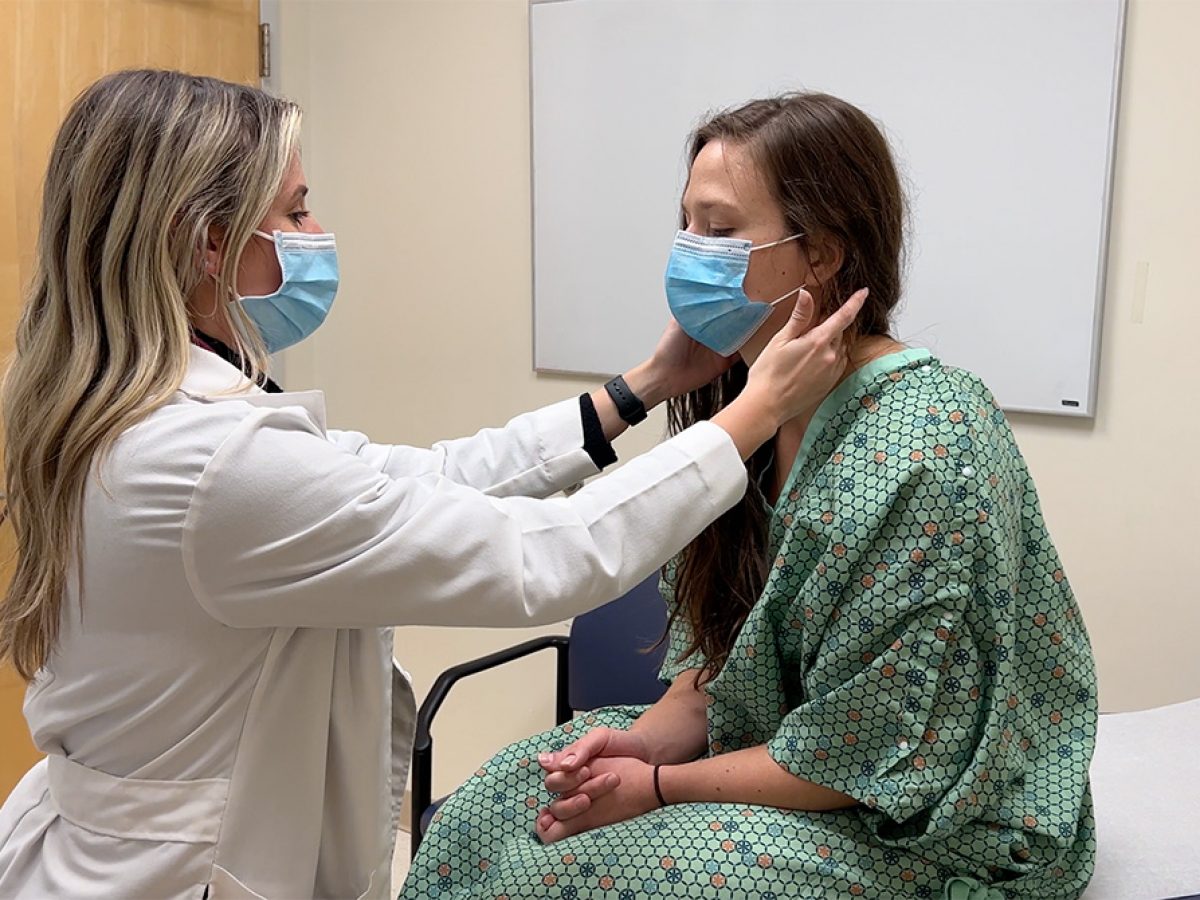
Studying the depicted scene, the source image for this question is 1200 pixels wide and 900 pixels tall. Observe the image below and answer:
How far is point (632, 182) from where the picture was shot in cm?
258

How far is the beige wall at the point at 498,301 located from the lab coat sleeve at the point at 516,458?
0.92 m

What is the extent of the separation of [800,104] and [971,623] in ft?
2.10

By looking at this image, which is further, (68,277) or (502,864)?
(502,864)

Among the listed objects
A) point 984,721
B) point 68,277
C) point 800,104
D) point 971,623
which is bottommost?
point 984,721

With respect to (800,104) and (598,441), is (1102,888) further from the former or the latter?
(800,104)

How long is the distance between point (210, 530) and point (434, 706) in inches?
42.2

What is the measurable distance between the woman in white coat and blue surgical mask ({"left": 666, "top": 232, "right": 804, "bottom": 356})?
0.11 metres

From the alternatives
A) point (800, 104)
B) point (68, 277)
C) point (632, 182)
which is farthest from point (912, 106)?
point (68, 277)

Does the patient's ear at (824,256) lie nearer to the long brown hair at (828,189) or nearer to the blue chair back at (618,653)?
the long brown hair at (828,189)

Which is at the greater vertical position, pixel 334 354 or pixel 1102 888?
pixel 334 354

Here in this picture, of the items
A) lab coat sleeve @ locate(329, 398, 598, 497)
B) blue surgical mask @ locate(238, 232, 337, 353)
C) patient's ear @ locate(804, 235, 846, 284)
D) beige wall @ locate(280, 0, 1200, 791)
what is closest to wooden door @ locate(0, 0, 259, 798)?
beige wall @ locate(280, 0, 1200, 791)

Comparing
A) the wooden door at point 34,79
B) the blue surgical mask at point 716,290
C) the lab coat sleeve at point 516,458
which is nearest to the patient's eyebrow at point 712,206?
the blue surgical mask at point 716,290

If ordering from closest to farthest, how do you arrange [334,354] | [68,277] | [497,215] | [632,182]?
[68,277]
[632,182]
[497,215]
[334,354]

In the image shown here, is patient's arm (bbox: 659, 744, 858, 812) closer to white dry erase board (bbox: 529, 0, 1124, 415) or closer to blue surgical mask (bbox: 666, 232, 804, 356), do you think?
blue surgical mask (bbox: 666, 232, 804, 356)
